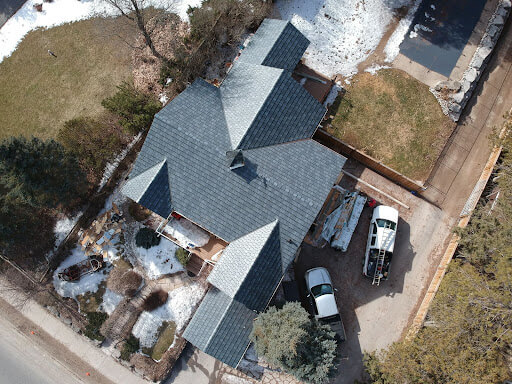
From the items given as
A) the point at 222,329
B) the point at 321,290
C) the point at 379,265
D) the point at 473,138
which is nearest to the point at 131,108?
the point at 222,329

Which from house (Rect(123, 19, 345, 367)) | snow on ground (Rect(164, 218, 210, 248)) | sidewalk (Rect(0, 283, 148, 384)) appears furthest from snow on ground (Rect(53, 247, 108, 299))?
house (Rect(123, 19, 345, 367))

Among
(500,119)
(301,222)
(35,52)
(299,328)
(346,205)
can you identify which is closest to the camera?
(299,328)

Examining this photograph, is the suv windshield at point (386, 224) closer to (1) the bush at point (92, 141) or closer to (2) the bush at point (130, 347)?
(2) the bush at point (130, 347)

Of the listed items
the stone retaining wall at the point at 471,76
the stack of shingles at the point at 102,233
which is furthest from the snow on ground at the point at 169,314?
→ the stone retaining wall at the point at 471,76

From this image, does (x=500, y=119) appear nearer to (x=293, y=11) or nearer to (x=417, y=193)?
(x=417, y=193)

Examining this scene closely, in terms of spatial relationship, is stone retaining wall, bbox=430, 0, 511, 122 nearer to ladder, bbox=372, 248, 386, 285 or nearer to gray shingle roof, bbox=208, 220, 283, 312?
ladder, bbox=372, 248, 386, 285

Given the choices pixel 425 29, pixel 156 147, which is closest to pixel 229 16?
pixel 156 147
